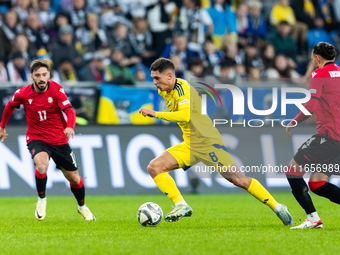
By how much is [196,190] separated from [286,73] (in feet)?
16.1

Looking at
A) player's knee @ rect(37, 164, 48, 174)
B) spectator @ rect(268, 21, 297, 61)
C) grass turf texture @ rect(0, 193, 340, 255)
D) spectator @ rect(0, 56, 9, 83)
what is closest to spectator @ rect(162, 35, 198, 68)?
spectator @ rect(268, 21, 297, 61)

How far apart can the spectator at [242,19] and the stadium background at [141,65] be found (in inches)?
1.3

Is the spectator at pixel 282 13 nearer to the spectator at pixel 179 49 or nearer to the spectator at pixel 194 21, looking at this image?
the spectator at pixel 194 21

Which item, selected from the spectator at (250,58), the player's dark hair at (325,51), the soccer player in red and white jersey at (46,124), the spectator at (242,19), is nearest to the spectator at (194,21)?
the spectator at (242,19)

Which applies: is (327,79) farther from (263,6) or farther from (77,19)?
(263,6)

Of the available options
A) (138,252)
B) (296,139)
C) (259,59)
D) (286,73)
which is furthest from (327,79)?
(259,59)

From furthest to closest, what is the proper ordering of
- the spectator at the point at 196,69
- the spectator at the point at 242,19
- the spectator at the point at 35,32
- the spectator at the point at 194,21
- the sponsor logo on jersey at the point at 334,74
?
the spectator at the point at 242,19, the spectator at the point at 194,21, the spectator at the point at 35,32, the spectator at the point at 196,69, the sponsor logo on jersey at the point at 334,74

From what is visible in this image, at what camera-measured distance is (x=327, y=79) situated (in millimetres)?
6527

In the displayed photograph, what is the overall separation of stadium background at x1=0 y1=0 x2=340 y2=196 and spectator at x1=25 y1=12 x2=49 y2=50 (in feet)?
0.09

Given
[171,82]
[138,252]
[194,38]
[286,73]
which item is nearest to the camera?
[138,252]

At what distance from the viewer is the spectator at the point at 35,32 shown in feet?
48.9

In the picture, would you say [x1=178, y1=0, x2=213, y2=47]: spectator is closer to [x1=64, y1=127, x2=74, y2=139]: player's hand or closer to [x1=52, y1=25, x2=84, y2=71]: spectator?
[x1=52, y1=25, x2=84, y2=71]: spectator

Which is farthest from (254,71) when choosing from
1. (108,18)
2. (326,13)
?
(326,13)

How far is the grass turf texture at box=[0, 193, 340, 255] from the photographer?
541cm
